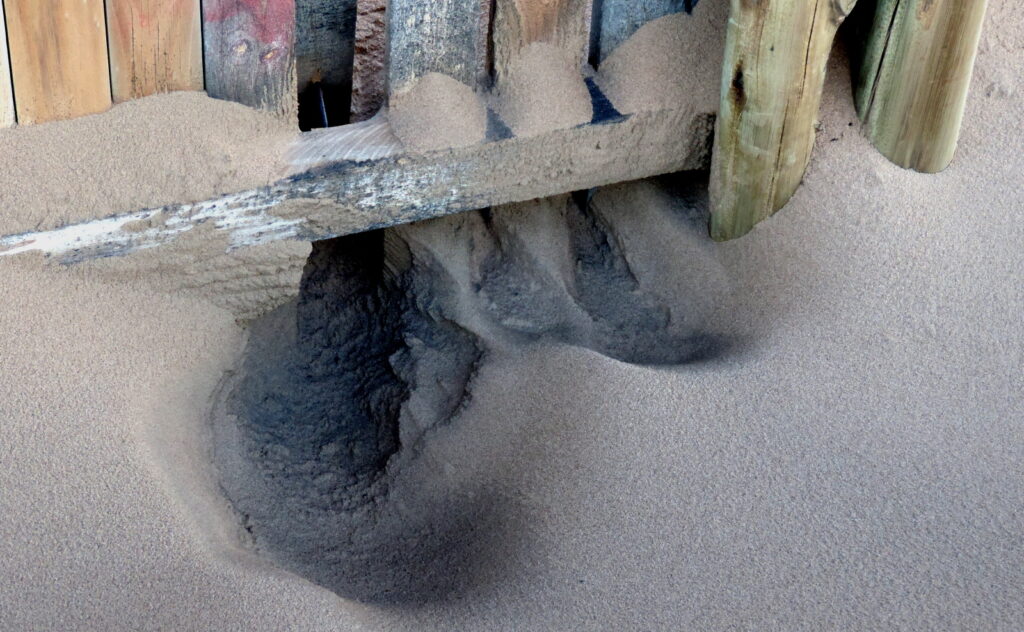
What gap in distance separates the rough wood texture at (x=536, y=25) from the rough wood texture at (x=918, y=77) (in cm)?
68

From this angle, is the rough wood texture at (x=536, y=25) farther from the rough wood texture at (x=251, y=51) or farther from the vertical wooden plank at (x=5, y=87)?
the vertical wooden plank at (x=5, y=87)

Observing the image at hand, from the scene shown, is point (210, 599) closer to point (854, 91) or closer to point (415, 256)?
point (415, 256)

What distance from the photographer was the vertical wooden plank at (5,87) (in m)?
1.92

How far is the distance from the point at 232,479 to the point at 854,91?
5.55 ft

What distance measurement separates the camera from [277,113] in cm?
223

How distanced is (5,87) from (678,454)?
1461 millimetres

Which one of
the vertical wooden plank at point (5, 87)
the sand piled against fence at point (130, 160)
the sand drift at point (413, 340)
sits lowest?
the sand drift at point (413, 340)

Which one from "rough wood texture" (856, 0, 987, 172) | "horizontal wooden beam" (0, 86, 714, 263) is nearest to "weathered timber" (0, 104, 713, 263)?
"horizontal wooden beam" (0, 86, 714, 263)

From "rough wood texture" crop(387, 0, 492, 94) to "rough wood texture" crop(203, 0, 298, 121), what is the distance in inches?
8.3

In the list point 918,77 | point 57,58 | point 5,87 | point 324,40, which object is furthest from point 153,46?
point 918,77

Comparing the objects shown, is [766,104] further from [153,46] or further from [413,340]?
[153,46]

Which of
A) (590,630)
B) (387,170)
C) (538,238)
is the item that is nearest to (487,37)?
(387,170)

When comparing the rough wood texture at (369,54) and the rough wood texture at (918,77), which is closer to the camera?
the rough wood texture at (918,77)

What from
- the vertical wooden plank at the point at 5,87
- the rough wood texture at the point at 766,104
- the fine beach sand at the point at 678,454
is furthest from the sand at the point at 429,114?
the vertical wooden plank at the point at 5,87
